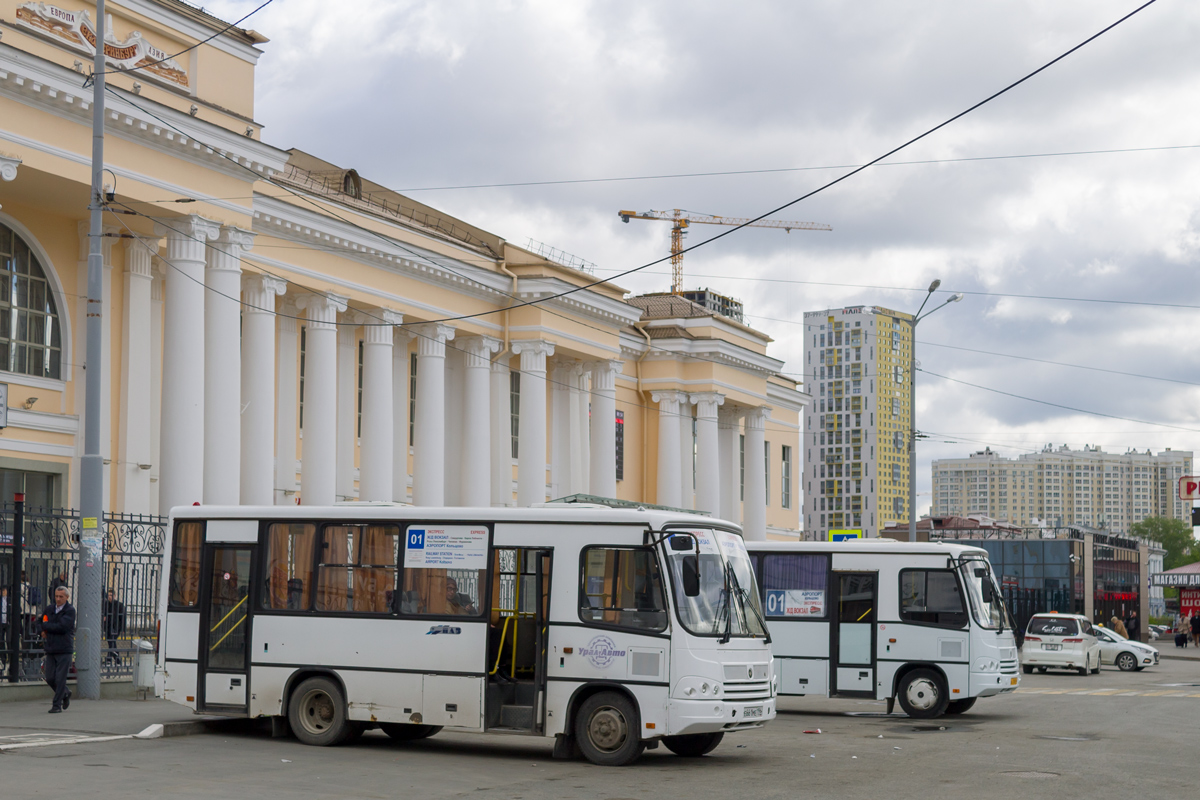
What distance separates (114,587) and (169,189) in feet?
32.5

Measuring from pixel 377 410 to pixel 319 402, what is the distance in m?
2.71

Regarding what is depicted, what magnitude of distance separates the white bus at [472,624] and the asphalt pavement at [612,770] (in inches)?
18.1

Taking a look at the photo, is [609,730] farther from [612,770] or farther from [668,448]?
[668,448]

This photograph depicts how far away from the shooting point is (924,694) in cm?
2138

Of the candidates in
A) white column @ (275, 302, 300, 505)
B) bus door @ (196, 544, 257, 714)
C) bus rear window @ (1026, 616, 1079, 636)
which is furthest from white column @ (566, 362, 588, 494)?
bus door @ (196, 544, 257, 714)

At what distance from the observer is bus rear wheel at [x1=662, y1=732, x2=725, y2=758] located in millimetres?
15430

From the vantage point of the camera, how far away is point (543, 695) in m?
14.7

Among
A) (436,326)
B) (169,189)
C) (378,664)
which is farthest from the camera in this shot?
(436,326)

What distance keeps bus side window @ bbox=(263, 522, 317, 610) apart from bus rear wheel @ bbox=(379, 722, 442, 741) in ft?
6.15

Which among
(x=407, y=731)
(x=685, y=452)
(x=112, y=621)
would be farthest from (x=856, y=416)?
(x=407, y=731)

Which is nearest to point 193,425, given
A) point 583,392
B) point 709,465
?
point 583,392

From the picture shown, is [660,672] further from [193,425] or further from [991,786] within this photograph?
[193,425]

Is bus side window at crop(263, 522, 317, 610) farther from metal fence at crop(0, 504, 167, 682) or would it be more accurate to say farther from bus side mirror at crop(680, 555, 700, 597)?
bus side mirror at crop(680, 555, 700, 597)

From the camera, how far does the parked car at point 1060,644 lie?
3794 cm
